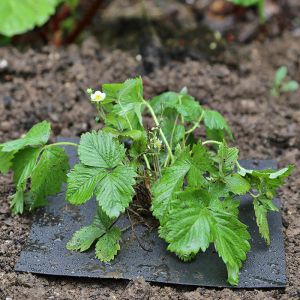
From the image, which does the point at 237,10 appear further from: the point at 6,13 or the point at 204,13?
the point at 6,13

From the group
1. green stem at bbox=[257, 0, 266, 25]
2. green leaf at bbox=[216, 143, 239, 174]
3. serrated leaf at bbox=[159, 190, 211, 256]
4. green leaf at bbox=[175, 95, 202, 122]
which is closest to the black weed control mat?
serrated leaf at bbox=[159, 190, 211, 256]

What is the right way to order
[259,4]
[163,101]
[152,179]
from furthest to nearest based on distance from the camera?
[259,4], [163,101], [152,179]

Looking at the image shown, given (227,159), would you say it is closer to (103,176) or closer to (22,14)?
(103,176)

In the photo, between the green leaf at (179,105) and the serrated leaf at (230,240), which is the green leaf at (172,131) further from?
the serrated leaf at (230,240)

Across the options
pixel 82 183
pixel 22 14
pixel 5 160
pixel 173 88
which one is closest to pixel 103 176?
pixel 82 183

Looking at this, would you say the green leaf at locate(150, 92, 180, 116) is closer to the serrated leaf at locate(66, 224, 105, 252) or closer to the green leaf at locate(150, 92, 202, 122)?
the green leaf at locate(150, 92, 202, 122)

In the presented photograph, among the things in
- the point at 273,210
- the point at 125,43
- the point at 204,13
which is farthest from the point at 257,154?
the point at 204,13

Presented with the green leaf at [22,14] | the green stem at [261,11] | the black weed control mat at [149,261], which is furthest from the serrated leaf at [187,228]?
the green stem at [261,11]
